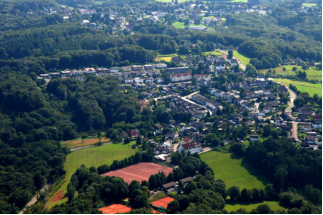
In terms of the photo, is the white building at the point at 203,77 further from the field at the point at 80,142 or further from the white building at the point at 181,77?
the field at the point at 80,142

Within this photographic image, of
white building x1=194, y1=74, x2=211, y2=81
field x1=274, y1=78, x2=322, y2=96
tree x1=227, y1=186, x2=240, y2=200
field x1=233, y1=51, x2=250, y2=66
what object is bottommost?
tree x1=227, y1=186, x2=240, y2=200

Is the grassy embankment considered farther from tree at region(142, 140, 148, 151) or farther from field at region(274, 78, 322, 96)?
field at region(274, 78, 322, 96)

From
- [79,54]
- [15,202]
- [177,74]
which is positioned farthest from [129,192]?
[79,54]

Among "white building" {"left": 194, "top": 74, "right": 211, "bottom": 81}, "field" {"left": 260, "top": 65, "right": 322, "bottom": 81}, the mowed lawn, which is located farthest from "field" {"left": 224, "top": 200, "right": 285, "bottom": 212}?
"field" {"left": 260, "top": 65, "right": 322, "bottom": 81}

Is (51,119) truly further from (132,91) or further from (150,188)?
(150,188)

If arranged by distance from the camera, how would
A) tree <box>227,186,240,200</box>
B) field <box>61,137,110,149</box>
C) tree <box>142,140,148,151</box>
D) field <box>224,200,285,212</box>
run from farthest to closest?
field <box>61,137,110,149</box>, tree <box>142,140,148,151</box>, tree <box>227,186,240,200</box>, field <box>224,200,285,212</box>

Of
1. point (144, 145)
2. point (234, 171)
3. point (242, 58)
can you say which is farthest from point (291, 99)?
point (144, 145)

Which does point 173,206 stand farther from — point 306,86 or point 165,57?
point 165,57
